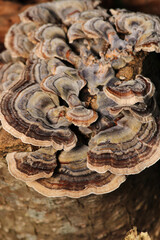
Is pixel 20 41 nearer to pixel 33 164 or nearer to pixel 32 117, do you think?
pixel 32 117

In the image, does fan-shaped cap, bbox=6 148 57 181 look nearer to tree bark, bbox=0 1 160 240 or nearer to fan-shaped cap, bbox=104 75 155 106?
tree bark, bbox=0 1 160 240

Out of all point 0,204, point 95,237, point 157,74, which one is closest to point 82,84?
point 157,74

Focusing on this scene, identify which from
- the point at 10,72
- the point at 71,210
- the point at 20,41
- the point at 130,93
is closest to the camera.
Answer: the point at 130,93

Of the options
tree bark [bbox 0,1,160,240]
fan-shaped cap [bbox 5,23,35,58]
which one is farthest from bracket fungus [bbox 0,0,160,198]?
fan-shaped cap [bbox 5,23,35,58]

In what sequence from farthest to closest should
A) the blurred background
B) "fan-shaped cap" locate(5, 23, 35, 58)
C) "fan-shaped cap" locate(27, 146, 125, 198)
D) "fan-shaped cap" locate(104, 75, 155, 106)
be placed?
the blurred background → "fan-shaped cap" locate(5, 23, 35, 58) → "fan-shaped cap" locate(27, 146, 125, 198) → "fan-shaped cap" locate(104, 75, 155, 106)

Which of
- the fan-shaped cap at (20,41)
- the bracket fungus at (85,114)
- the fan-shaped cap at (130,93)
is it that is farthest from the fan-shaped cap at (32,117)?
the fan-shaped cap at (20,41)

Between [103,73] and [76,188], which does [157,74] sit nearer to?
[103,73]

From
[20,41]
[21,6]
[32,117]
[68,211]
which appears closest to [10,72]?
[20,41]
